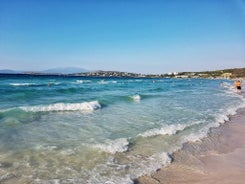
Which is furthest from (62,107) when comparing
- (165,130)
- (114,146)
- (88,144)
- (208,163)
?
(208,163)

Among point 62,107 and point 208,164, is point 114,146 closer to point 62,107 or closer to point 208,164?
point 208,164

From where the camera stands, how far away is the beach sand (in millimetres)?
6691

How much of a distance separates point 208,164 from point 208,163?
0.09 meters

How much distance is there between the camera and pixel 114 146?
8953 millimetres

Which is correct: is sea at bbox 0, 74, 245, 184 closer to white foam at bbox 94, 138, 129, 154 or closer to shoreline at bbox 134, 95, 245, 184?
white foam at bbox 94, 138, 129, 154

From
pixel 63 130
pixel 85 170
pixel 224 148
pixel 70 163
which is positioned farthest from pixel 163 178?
pixel 63 130

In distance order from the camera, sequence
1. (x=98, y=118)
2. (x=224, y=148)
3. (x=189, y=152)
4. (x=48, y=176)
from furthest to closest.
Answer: (x=98, y=118) → (x=224, y=148) → (x=189, y=152) → (x=48, y=176)

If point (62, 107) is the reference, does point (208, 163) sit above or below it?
below

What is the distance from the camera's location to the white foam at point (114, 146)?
867 centimetres

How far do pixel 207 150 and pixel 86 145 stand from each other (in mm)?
3546

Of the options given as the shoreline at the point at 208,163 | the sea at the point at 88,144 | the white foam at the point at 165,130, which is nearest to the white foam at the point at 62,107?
the sea at the point at 88,144

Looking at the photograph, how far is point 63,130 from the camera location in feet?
37.3

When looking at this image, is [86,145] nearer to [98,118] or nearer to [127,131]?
[127,131]

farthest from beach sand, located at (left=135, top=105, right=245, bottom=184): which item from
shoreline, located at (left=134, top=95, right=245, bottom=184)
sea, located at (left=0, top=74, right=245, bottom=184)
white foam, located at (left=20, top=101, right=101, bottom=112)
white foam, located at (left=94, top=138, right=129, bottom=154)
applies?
white foam, located at (left=20, top=101, right=101, bottom=112)
